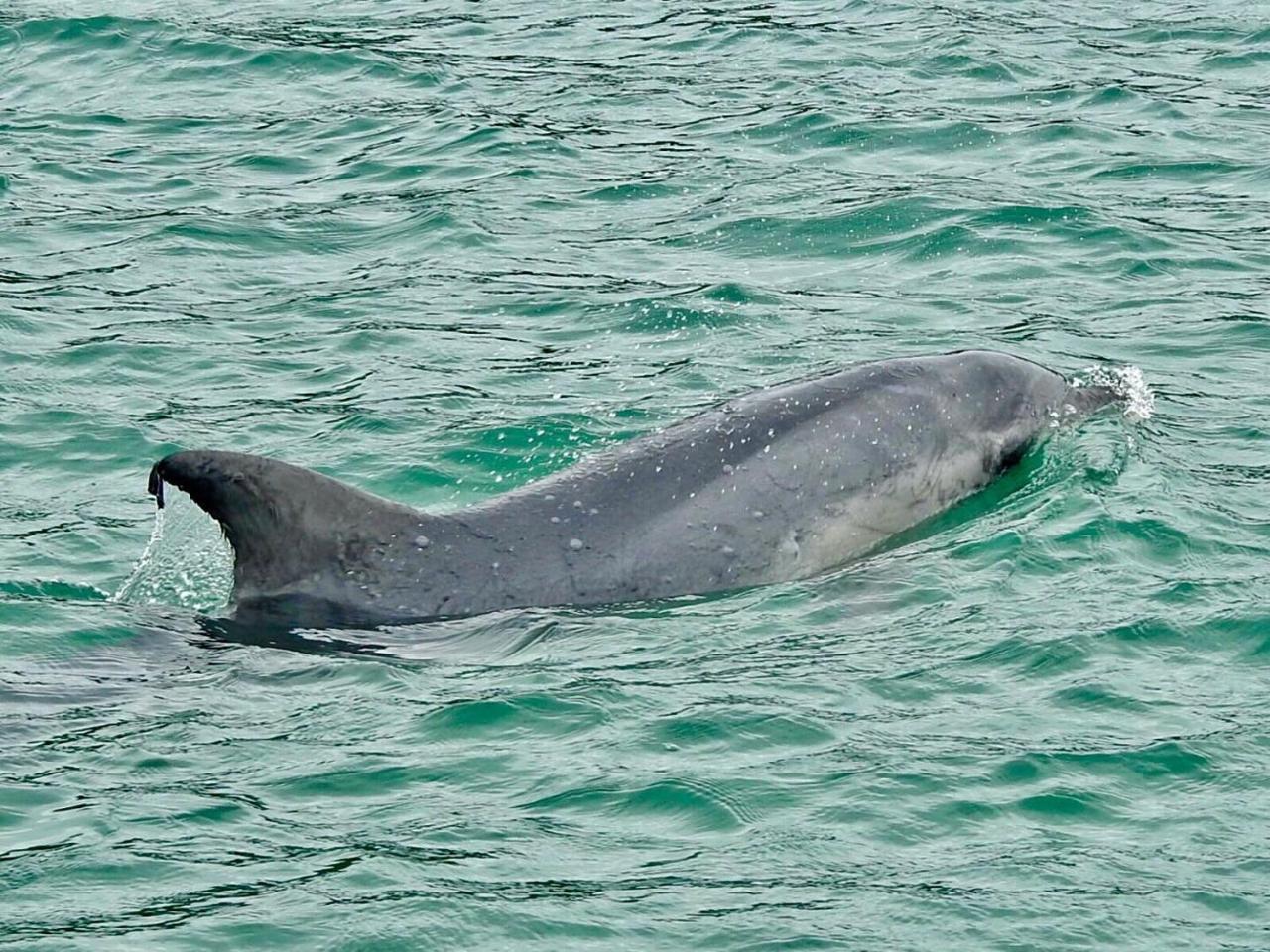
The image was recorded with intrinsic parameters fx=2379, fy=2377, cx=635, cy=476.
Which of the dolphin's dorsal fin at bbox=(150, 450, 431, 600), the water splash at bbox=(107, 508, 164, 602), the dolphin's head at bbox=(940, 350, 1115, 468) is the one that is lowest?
the water splash at bbox=(107, 508, 164, 602)

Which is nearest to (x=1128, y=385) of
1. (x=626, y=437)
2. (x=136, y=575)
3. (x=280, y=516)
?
(x=626, y=437)

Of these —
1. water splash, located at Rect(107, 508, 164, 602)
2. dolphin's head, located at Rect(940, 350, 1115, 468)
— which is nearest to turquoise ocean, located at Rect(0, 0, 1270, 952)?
water splash, located at Rect(107, 508, 164, 602)

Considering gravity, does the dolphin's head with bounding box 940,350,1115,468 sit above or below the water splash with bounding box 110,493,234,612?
above

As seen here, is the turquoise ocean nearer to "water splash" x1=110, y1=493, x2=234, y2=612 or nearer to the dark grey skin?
"water splash" x1=110, y1=493, x2=234, y2=612

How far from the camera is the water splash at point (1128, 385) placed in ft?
47.5

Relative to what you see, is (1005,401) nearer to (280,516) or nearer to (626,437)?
(626,437)

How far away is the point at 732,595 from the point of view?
1198 cm

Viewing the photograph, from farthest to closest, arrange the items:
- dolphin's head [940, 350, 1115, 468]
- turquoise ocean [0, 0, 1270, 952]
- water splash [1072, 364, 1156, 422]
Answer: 1. water splash [1072, 364, 1156, 422]
2. dolphin's head [940, 350, 1115, 468]
3. turquoise ocean [0, 0, 1270, 952]

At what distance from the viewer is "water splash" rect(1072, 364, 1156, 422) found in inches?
571

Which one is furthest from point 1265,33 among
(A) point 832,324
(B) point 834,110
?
(A) point 832,324

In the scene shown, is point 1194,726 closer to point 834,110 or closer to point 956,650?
point 956,650

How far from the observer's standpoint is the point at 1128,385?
579 inches

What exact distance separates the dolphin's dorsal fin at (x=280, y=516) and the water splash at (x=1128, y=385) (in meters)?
4.93

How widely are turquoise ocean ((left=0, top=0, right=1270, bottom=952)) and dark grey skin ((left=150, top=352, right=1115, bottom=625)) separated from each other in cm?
23
